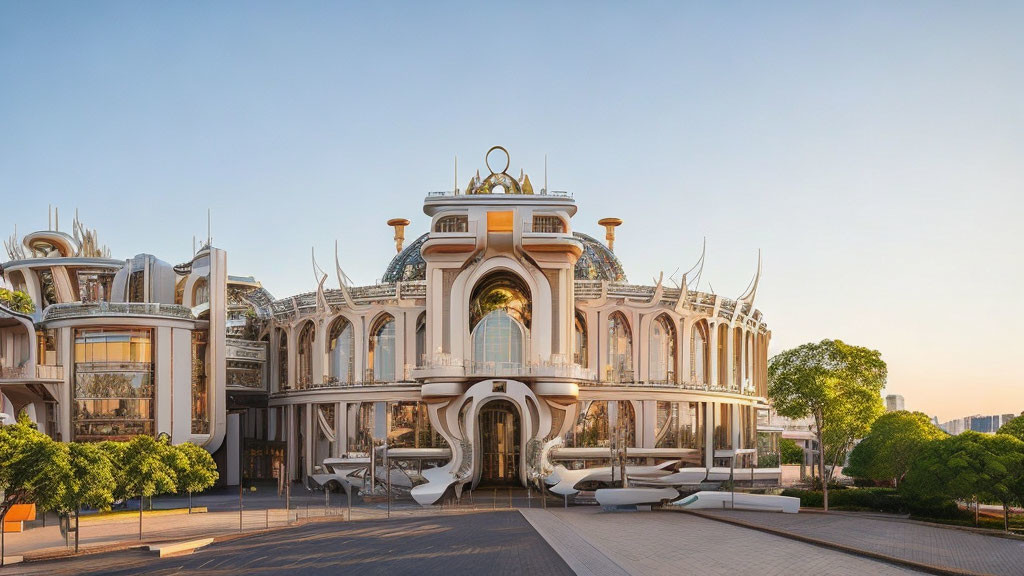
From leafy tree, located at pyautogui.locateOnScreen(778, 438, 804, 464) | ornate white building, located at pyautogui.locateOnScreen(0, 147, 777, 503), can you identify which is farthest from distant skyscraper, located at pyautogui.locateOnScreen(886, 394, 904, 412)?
ornate white building, located at pyautogui.locateOnScreen(0, 147, 777, 503)

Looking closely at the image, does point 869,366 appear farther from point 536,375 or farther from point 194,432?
point 194,432

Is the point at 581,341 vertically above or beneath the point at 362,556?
above

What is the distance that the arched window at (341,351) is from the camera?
3041 inches

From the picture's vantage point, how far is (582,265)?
8312 centimetres

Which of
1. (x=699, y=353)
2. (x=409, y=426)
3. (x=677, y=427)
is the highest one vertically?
(x=699, y=353)

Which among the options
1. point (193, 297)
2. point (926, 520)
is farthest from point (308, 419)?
point (926, 520)

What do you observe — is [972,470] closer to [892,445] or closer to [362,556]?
[892,445]

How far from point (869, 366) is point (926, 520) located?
1853cm

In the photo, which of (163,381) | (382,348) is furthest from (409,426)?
(163,381)

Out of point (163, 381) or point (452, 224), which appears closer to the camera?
point (163, 381)

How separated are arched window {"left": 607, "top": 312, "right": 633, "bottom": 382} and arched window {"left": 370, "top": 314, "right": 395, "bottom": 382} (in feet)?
53.3

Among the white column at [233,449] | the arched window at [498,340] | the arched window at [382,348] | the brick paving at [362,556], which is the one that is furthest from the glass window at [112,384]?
the brick paving at [362,556]

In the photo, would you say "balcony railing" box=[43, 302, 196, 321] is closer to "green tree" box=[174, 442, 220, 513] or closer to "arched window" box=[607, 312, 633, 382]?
"green tree" box=[174, 442, 220, 513]

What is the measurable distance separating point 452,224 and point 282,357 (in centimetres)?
2051
